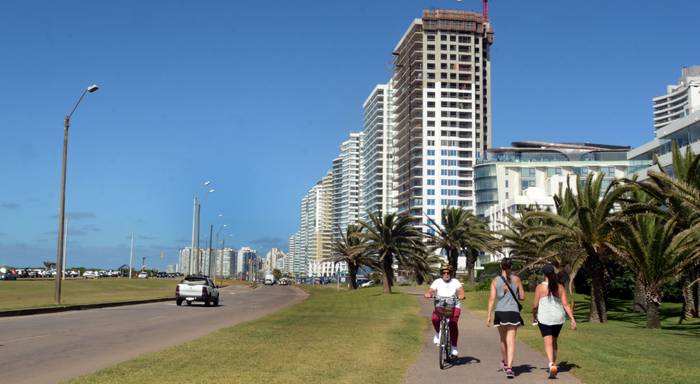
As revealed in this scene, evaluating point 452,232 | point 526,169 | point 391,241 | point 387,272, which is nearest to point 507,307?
point 391,241

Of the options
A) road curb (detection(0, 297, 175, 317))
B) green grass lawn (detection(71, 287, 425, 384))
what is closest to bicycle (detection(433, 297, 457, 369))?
green grass lawn (detection(71, 287, 425, 384))

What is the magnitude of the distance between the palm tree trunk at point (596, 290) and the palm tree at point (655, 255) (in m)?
1.88

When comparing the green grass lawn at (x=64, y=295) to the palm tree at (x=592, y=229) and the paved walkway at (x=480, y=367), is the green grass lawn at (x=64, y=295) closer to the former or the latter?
the paved walkway at (x=480, y=367)

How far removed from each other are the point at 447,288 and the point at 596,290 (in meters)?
18.1

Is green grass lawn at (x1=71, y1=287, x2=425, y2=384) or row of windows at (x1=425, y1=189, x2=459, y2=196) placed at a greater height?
row of windows at (x1=425, y1=189, x2=459, y2=196)

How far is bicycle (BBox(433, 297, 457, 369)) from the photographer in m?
12.7

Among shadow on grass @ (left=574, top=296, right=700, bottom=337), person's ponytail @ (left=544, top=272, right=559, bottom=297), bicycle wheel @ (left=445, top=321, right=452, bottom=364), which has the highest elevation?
person's ponytail @ (left=544, top=272, right=559, bottom=297)

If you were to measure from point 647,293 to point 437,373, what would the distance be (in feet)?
52.6

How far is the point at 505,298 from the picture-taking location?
11.9 m

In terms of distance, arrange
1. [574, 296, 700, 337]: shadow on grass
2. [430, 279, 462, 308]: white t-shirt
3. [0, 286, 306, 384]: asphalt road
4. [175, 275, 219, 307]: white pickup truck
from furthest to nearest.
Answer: [175, 275, 219, 307]: white pickup truck → [574, 296, 700, 337]: shadow on grass → [430, 279, 462, 308]: white t-shirt → [0, 286, 306, 384]: asphalt road

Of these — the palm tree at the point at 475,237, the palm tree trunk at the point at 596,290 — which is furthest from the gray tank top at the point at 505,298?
the palm tree at the point at 475,237

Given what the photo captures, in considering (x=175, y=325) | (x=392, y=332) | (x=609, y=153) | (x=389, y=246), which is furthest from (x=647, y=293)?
(x=609, y=153)

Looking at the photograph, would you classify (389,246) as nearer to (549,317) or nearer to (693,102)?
(549,317)

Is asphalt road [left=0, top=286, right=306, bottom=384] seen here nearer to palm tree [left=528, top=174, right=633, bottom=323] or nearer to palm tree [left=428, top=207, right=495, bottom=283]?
palm tree [left=528, top=174, right=633, bottom=323]
